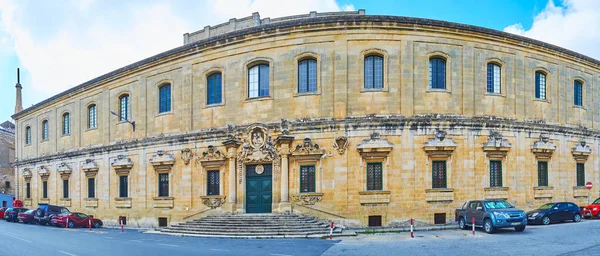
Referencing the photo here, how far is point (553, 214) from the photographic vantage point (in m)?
23.5

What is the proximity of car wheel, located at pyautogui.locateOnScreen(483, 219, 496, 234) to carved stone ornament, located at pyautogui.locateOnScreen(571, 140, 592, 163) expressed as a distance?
12.2 meters

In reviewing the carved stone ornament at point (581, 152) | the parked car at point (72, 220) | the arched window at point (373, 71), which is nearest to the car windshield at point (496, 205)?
the arched window at point (373, 71)

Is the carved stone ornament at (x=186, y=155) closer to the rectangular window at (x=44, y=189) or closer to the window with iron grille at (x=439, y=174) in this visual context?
the window with iron grille at (x=439, y=174)

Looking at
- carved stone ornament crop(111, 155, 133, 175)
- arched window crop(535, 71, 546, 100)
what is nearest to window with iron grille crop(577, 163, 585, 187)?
arched window crop(535, 71, 546, 100)

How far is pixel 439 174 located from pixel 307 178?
7273 mm

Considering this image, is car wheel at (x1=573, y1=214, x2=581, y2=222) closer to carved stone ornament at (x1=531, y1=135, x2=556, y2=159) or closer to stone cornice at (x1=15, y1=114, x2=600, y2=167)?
carved stone ornament at (x1=531, y1=135, x2=556, y2=159)

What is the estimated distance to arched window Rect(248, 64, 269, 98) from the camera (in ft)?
85.2

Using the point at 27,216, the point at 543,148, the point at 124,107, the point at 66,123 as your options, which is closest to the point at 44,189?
the point at 66,123

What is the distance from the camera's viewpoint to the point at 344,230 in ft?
73.6

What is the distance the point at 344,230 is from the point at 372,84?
804 centimetres

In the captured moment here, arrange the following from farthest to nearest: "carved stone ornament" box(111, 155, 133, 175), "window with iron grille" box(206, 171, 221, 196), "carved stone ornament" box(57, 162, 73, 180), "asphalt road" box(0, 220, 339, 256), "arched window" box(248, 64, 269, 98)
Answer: "carved stone ornament" box(57, 162, 73, 180)
"carved stone ornament" box(111, 155, 133, 175)
"window with iron grille" box(206, 171, 221, 196)
"arched window" box(248, 64, 269, 98)
"asphalt road" box(0, 220, 339, 256)

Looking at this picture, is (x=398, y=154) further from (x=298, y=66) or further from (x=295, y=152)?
(x=298, y=66)

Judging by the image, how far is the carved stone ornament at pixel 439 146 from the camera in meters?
23.6

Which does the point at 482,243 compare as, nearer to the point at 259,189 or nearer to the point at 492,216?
the point at 492,216
